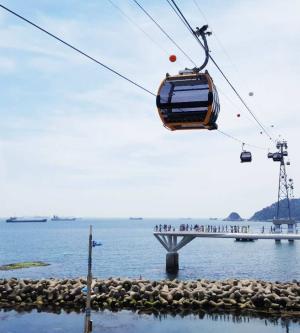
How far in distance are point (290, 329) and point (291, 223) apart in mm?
84771

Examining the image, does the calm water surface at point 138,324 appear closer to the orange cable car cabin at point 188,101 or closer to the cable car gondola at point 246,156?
the cable car gondola at point 246,156

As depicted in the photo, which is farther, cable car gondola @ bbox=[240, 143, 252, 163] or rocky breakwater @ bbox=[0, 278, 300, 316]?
cable car gondola @ bbox=[240, 143, 252, 163]

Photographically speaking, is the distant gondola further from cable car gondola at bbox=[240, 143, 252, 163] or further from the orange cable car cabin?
the orange cable car cabin

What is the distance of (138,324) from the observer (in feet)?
104

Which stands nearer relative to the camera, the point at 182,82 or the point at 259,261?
the point at 182,82

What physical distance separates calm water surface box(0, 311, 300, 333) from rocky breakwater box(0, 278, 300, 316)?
6.39 ft

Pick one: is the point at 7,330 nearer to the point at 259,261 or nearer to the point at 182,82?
the point at 182,82

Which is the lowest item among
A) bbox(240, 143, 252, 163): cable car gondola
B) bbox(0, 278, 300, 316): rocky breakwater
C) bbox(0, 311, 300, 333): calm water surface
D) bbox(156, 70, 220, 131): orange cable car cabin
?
bbox(0, 311, 300, 333): calm water surface

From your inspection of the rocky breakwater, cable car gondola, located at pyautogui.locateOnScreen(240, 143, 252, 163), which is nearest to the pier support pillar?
the rocky breakwater

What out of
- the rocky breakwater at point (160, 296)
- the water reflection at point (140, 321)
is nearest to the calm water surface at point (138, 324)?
Answer: the water reflection at point (140, 321)

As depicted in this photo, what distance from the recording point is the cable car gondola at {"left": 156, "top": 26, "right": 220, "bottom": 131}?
1686 centimetres

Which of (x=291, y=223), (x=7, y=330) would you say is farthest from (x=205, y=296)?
(x=291, y=223)

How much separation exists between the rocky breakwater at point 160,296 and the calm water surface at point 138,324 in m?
1.95

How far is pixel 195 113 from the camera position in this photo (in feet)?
57.2
